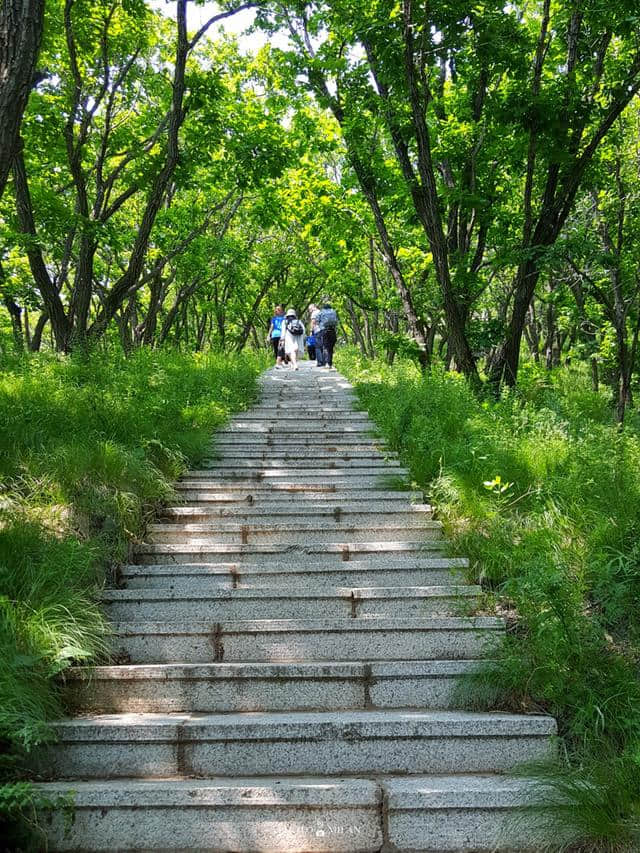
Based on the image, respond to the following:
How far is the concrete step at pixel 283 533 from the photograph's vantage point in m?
5.53

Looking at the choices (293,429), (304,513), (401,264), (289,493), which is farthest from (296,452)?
(401,264)

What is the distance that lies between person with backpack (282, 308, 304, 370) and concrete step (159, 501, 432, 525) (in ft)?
38.4

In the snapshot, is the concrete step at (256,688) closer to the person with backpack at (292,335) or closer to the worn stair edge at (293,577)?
the worn stair edge at (293,577)

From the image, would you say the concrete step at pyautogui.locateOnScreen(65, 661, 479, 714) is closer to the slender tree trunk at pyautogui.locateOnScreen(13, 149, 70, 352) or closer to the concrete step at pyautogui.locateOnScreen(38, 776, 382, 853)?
the concrete step at pyautogui.locateOnScreen(38, 776, 382, 853)

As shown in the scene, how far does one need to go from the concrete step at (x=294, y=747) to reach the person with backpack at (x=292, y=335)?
14.5m

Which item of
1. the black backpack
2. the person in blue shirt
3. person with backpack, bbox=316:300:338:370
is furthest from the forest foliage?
the person in blue shirt

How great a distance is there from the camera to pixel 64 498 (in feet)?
16.0

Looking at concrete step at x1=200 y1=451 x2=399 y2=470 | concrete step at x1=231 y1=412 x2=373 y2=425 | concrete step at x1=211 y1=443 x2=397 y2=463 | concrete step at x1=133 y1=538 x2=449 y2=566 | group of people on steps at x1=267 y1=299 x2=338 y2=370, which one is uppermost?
group of people on steps at x1=267 y1=299 x2=338 y2=370

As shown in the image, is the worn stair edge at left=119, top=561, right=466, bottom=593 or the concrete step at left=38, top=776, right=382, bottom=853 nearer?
the concrete step at left=38, top=776, right=382, bottom=853

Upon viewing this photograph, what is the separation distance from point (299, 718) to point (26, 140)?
38.5 ft

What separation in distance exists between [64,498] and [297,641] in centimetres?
214

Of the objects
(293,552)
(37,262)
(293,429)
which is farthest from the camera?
(37,262)

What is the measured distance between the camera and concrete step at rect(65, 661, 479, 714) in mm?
3676

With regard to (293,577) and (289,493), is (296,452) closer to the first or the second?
(289,493)
